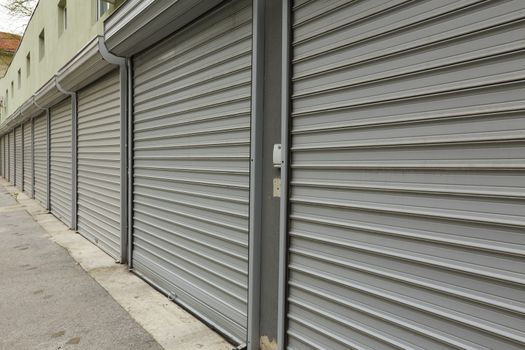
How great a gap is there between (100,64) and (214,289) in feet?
12.5

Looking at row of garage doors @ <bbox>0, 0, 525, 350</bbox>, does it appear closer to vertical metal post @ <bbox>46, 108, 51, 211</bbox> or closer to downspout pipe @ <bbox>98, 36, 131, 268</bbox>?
downspout pipe @ <bbox>98, 36, 131, 268</bbox>

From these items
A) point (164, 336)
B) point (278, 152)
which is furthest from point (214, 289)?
point (278, 152)

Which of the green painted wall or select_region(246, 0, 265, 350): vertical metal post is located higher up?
the green painted wall

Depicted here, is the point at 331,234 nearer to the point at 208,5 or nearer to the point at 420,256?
the point at 420,256

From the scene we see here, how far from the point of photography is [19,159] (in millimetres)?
16172

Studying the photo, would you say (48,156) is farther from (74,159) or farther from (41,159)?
(74,159)

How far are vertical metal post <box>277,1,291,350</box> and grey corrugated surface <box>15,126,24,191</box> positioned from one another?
15.8 meters

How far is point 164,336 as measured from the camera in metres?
3.13

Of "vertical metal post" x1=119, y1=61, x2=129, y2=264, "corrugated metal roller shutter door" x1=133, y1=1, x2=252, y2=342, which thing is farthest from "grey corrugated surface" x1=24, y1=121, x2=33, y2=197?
"corrugated metal roller shutter door" x1=133, y1=1, x2=252, y2=342

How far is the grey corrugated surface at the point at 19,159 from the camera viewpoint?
15375 mm

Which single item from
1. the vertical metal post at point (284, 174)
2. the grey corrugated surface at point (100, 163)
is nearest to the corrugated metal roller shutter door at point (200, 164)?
the vertical metal post at point (284, 174)

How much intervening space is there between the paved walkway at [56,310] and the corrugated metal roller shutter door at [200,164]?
633 millimetres

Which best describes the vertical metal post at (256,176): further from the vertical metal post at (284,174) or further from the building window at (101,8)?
the building window at (101,8)

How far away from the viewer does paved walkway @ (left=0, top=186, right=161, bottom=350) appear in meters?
3.07
